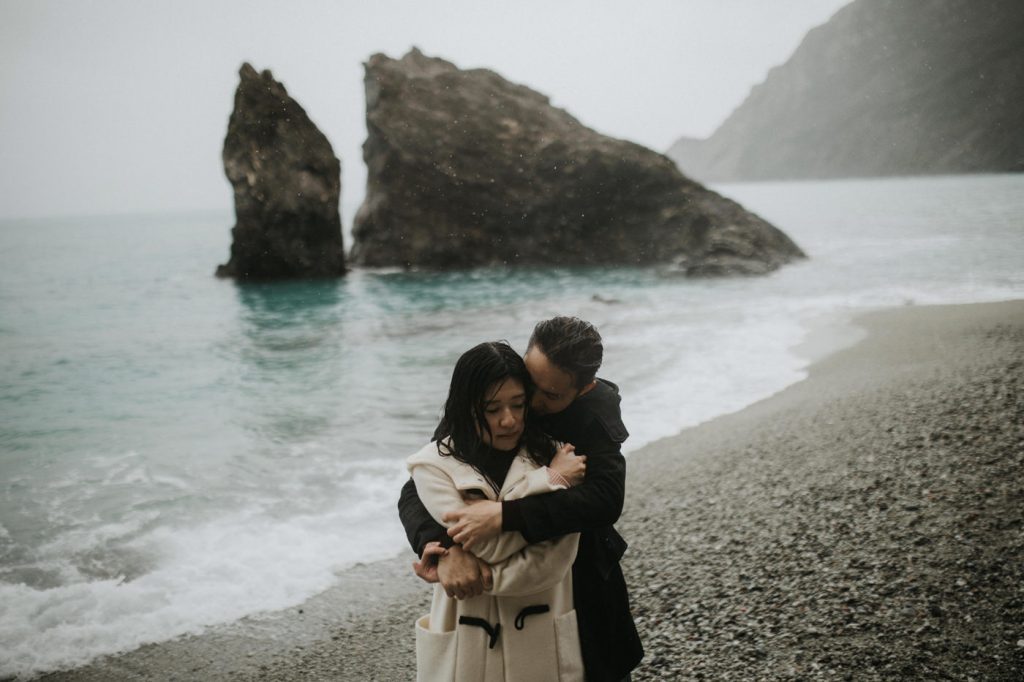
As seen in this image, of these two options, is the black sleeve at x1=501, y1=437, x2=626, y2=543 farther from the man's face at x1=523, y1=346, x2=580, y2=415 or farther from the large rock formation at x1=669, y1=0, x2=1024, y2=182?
the large rock formation at x1=669, y1=0, x2=1024, y2=182

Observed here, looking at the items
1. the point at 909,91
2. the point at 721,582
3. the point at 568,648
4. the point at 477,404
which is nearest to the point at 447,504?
the point at 477,404

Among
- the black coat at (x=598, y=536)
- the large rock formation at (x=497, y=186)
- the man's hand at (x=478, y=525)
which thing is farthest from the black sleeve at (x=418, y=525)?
the large rock formation at (x=497, y=186)

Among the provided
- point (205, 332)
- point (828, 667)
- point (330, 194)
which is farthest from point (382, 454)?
point (330, 194)

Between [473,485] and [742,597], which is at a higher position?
[473,485]

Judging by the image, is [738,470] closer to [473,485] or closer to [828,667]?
[828,667]

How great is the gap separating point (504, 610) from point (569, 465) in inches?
20.3

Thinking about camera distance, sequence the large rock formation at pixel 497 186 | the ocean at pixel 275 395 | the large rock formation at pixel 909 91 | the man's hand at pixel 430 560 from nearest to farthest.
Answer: the man's hand at pixel 430 560
the ocean at pixel 275 395
the large rock formation at pixel 497 186
the large rock formation at pixel 909 91

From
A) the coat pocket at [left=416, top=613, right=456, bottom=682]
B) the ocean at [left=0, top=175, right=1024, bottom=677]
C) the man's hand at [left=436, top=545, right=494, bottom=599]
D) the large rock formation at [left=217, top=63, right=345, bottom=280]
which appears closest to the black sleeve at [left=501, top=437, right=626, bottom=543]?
the man's hand at [left=436, top=545, right=494, bottom=599]

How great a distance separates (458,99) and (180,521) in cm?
3516

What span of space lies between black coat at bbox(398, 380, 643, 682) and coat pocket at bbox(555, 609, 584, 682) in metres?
0.04

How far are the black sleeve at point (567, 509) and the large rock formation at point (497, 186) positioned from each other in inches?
1411

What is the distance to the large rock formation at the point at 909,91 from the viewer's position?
123188mm

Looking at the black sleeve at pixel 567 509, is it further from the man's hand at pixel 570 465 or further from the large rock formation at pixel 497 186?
the large rock formation at pixel 497 186

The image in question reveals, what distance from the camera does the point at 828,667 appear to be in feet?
11.9
